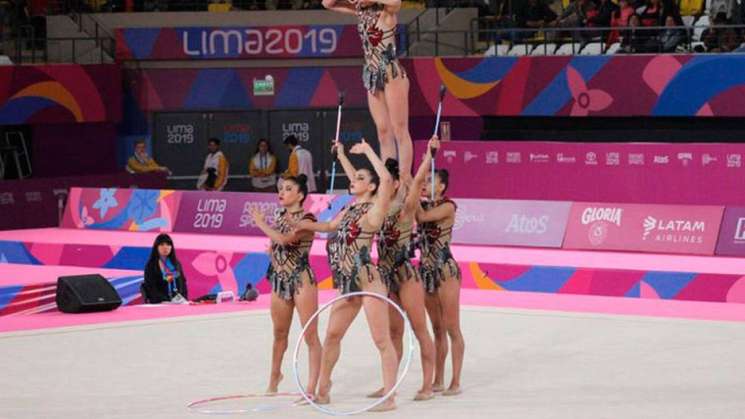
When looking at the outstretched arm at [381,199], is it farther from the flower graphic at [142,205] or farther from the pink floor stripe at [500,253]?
the flower graphic at [142,205]

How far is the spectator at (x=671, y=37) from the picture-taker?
22.2 meters

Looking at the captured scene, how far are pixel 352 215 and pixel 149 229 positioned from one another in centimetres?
1263

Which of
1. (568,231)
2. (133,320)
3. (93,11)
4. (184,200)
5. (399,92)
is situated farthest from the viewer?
(93,11)

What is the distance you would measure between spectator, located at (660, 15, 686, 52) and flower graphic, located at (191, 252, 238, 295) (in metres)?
7.74

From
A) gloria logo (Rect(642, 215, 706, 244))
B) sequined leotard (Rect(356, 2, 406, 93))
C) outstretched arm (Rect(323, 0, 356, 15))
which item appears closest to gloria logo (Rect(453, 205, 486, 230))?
gloria logo (Rect(642, 215, 706, 244))

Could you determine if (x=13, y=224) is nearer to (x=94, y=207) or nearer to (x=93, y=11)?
(x=94, y=207)

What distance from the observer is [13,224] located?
2236 centimetres

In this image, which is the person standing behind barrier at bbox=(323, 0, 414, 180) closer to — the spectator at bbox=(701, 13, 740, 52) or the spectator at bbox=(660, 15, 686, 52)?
the spectator at bbox=(701, 13, 740, 52)

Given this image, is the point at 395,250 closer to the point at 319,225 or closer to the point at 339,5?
the point at 319,225

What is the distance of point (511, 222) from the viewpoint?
18.7 m

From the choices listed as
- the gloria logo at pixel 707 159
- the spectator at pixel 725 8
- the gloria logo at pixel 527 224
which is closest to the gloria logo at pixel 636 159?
the gloria logo at pixel 707 159

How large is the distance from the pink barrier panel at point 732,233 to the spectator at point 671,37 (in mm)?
5548

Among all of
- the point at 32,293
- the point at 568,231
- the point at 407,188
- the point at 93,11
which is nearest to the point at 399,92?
the point at 407,188

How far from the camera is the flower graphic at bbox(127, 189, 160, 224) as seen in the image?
853 inches
